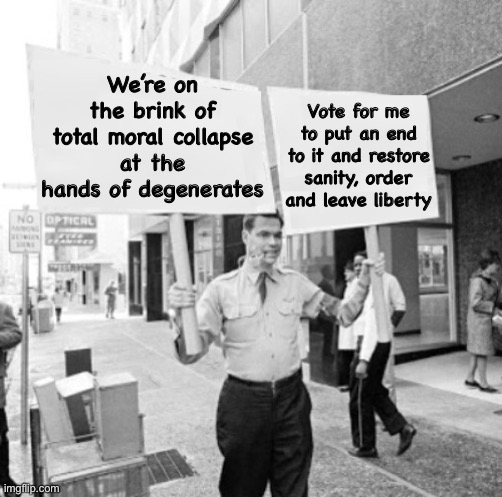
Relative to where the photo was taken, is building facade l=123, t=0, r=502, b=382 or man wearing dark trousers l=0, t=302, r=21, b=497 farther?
building facade l=123, t=0, r=502, b=382

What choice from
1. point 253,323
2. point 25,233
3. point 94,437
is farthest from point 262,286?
point 25,233

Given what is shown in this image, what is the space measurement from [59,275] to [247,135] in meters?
75.0

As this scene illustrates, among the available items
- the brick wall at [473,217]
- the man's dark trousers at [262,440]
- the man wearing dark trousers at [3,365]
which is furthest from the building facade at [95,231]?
the man's dark trousers at [262,440]

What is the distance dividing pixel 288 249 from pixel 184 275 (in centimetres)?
735

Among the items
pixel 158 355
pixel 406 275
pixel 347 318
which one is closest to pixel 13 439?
pixel 347 318

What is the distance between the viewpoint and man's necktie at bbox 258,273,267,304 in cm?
286

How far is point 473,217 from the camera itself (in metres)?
9.81

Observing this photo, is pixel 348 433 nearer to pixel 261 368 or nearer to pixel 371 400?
pixel 371 400

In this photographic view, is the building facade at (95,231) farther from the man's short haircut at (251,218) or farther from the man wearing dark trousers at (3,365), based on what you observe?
the man's short haircut at (251,218)

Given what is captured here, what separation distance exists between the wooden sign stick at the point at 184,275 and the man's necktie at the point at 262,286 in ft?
1.70

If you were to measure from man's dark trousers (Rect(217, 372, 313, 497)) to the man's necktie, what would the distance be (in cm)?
46

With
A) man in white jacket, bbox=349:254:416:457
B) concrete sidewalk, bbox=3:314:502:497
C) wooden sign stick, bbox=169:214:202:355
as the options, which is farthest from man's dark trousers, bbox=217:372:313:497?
man in white jacket, bbox=349:254:416:457

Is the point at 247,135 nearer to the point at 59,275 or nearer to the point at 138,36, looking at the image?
the point at 138,36

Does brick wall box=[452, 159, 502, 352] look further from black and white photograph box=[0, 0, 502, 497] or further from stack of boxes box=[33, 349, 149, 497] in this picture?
stack of boxes box=[33, 349, 149, 497]
